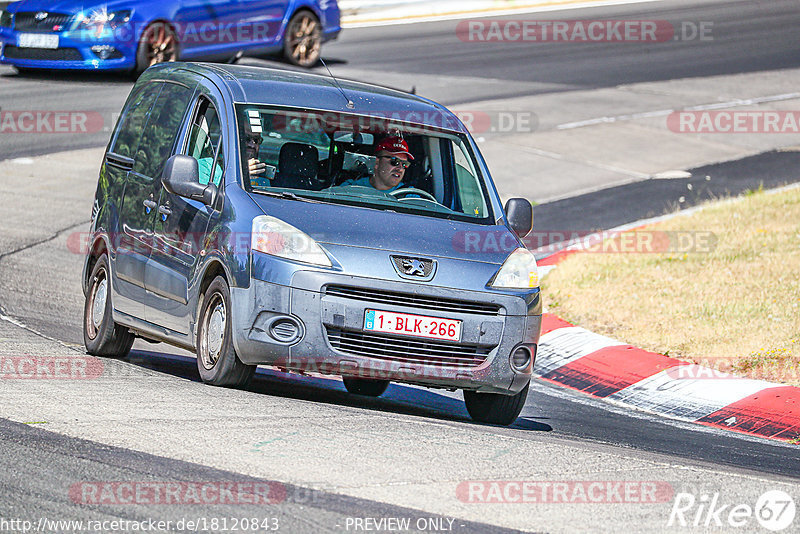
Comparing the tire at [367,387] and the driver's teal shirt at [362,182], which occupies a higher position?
the driver's teal shirt at [362,182]

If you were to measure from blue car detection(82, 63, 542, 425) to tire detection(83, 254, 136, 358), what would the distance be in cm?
2

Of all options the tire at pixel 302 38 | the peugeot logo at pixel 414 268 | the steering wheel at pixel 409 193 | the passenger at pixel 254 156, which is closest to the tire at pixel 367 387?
the steering wheel at pixel 409 193

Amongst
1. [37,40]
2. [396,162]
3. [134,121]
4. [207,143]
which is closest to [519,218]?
[396,162]

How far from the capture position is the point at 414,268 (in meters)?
7.39

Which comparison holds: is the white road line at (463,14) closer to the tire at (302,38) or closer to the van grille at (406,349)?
the tire at (302,38)

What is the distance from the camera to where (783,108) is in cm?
2267

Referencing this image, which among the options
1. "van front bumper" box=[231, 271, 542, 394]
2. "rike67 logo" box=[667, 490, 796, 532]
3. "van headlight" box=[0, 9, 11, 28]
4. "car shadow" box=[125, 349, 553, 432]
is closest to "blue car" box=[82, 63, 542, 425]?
"van front bumper" box=[231, 271, 542, 394]

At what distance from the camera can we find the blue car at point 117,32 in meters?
19.0

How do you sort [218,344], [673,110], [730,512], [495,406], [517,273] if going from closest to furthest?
[730,512] < [218,344] < [517,273] < [495,406] < [673,110]

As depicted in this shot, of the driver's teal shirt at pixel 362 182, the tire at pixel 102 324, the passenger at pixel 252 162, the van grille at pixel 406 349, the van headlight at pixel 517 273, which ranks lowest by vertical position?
the tire at pixel 102 324

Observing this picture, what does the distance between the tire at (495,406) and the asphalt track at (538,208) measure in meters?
0.16

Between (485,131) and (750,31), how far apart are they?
13144 mm

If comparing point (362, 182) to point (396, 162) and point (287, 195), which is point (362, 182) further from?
point (287, 195)

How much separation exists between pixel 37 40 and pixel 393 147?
12174 millimetres
